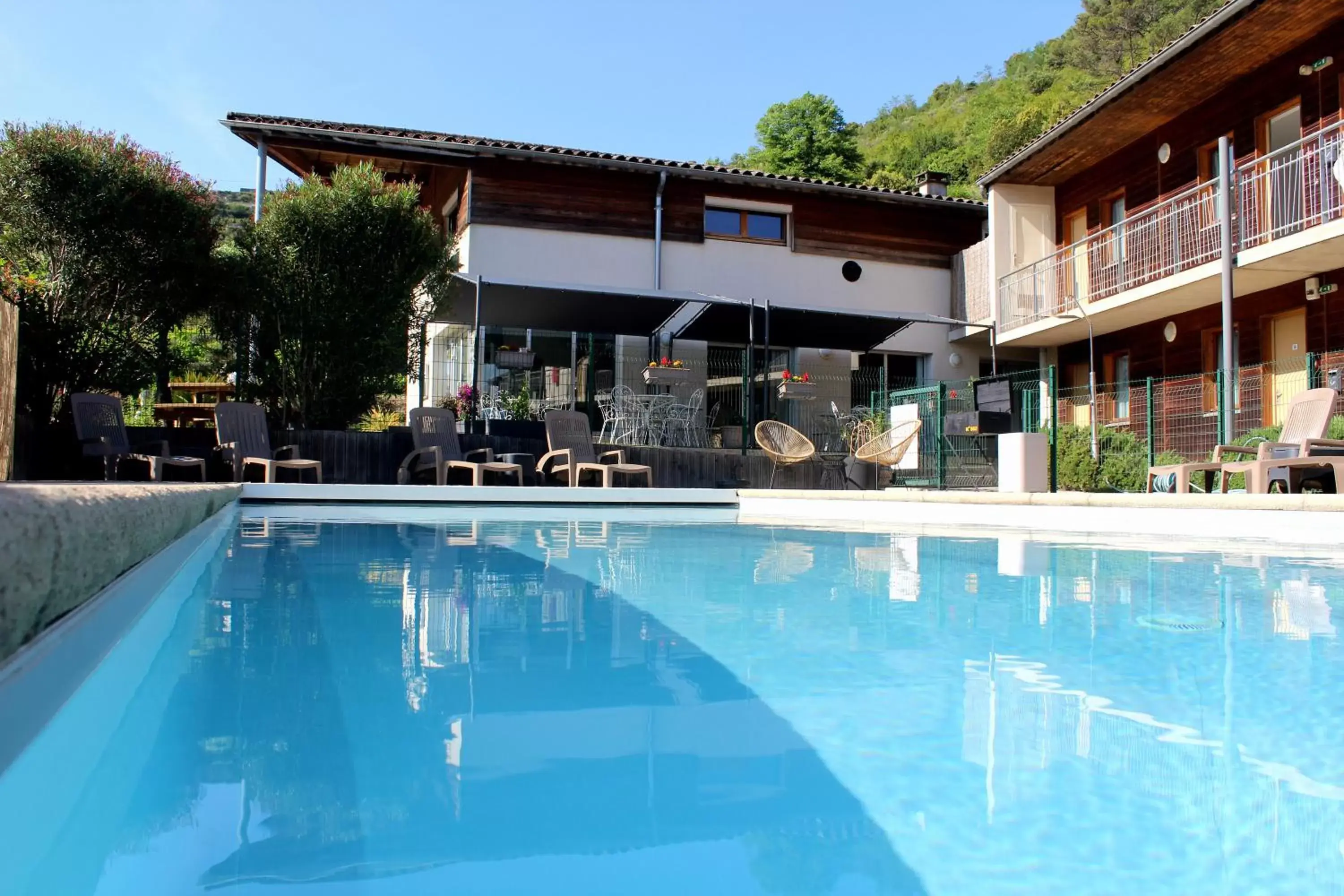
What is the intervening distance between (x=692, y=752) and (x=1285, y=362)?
14.3 m

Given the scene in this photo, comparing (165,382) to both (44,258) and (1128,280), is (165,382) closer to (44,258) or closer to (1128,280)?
(44,258)

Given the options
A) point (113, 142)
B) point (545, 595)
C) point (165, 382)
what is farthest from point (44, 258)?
point (545, 595)

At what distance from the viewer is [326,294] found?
Result: 11.2 metres

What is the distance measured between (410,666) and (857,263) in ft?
56.6

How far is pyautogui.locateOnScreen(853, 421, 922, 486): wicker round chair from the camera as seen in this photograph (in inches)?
472

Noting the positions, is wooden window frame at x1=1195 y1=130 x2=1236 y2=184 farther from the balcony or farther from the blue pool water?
the blue pool water

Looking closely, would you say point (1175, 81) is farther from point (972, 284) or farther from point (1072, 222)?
point (972, 284)

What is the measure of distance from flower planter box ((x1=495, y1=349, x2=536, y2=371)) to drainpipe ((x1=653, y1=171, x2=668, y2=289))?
14.0 ft

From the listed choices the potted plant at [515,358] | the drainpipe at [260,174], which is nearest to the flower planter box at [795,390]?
the potted plant at [515,358]

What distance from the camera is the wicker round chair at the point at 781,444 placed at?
12.2 meters

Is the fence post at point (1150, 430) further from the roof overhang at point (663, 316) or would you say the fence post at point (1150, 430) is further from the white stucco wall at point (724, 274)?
the white stucco wall at point (724, 274)

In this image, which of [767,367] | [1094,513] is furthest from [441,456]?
[1094,513]

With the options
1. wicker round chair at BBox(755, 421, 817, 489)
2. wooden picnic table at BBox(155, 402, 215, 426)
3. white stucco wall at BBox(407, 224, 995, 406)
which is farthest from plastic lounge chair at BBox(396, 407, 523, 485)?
wooden picnic table at BBox(155, 402, 215, 426)

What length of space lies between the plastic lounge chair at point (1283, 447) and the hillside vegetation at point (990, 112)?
28.7 metres
